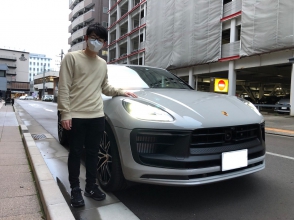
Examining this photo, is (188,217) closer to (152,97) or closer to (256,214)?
(256,214)

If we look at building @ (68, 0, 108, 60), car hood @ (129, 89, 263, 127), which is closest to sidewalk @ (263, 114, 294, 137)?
car hood @ (129, 89, 263, 127)

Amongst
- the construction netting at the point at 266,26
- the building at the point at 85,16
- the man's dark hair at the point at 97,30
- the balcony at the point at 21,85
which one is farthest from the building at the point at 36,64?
the man's dark hair at the point at 97,30

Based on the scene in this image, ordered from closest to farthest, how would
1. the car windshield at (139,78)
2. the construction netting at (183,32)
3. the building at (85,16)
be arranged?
the car windshield at (139,78) → the construction netting at (183,32) → the building at (85,16)

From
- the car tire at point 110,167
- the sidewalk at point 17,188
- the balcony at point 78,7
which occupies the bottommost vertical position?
the sidewalk at point 17,188

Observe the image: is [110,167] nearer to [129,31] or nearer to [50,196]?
[50,196]

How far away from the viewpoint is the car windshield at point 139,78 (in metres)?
3.71

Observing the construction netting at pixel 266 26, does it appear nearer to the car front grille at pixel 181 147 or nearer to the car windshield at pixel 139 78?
the car windshield at pixel 139 78

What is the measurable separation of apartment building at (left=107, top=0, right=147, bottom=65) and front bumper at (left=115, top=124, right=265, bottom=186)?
93.3 ft

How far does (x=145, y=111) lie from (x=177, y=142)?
18.3 inches

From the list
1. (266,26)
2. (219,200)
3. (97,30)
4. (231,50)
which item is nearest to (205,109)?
(219,200)

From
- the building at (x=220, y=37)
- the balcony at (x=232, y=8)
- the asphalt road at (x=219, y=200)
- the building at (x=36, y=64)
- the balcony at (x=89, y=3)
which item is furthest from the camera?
the building at (x=36, y=64)

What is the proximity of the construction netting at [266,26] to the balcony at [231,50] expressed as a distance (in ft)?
2.78

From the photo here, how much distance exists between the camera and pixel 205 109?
272 centimetres

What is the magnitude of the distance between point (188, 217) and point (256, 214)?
0.68 metres
